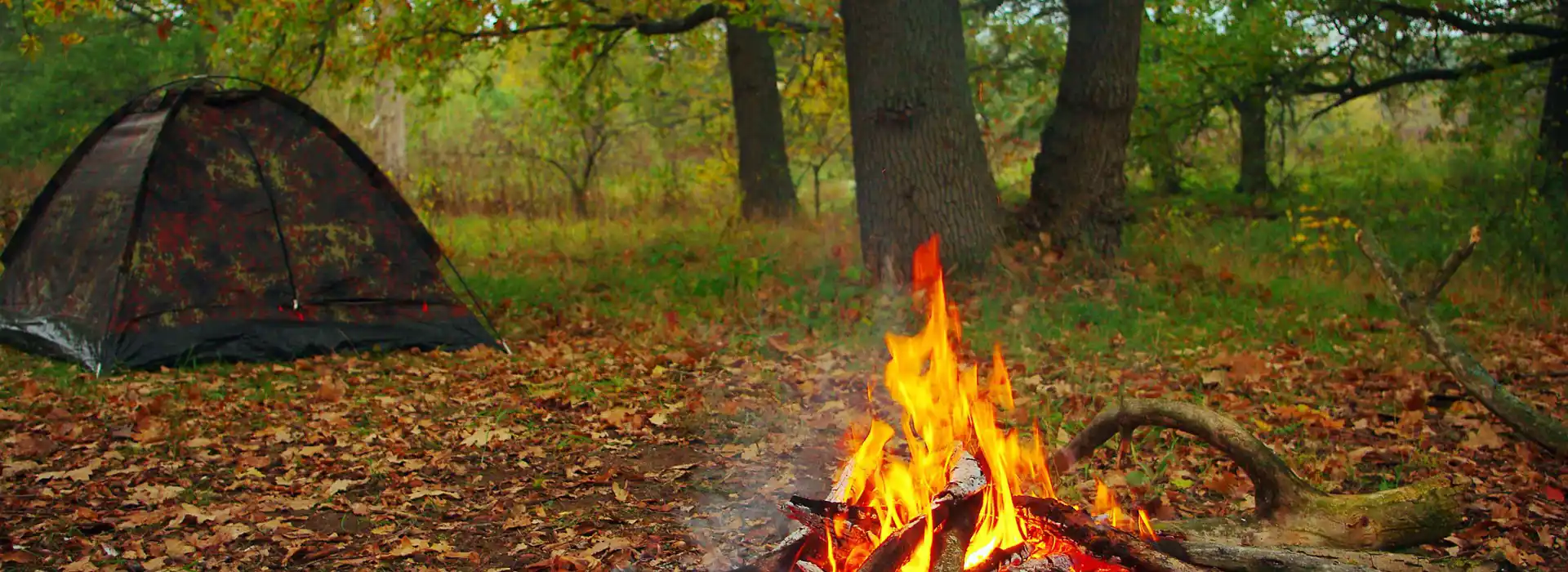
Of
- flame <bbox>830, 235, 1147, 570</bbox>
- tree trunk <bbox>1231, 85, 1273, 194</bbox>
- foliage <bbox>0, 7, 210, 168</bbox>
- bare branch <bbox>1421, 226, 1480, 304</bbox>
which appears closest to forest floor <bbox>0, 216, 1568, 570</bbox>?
bare branch <bbox>1421, 226, 1480, 304</bbox>

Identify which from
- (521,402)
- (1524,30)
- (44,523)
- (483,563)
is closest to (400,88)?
(521,402)

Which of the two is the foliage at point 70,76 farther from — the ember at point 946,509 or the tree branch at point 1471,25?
the ember at point 946,509

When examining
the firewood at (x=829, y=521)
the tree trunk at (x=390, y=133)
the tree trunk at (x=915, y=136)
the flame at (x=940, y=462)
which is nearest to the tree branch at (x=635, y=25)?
the tree trunk at (x=915, y=136)

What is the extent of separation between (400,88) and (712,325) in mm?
5211

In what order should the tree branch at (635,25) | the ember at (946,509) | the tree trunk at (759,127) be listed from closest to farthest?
the ember at (946,509), the tree branch at (635,25), the tree trunk at (759,127)

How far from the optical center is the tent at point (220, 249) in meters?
8.06

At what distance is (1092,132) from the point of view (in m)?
10.2

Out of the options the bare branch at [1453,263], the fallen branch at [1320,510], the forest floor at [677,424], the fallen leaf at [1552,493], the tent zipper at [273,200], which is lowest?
the fallen leaf at [1552,493]

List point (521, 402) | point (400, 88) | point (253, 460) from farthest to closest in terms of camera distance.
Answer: point (400, 88), point (521, 402), point (253, 460)

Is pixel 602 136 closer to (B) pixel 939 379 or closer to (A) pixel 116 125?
(A) pixel 116 125

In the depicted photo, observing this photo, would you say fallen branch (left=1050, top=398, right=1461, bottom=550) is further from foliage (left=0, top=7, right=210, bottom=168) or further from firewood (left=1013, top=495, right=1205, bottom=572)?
foliage (left=0, top=7, right=210, bottom=168)

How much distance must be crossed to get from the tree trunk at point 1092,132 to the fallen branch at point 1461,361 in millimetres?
4571

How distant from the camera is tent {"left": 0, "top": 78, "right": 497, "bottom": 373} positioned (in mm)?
8062

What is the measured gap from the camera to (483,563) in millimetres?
4473
